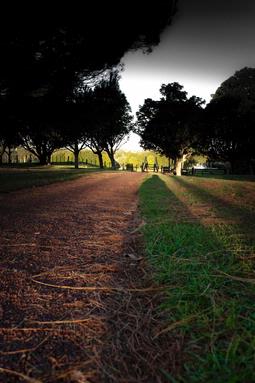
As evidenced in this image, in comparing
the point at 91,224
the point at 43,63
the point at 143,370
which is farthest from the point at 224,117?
the point at 143,370

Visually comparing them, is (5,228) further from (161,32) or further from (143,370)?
(161,32)

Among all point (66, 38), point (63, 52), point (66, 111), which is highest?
point (66, 38)

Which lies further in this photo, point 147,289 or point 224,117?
point 224,117

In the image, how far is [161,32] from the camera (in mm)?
10805

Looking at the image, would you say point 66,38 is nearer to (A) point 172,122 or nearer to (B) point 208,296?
(B) point 208,296

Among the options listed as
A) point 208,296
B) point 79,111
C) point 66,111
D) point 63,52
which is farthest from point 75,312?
point 79,111

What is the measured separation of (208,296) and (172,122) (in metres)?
36.1

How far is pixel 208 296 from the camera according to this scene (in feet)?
5.61

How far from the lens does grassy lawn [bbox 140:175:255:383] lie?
1.14 meters

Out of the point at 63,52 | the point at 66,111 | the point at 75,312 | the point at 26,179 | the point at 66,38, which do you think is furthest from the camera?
the point at 26,179

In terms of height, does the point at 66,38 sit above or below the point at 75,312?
above

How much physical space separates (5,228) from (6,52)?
745 cm

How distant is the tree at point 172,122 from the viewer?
35.2 meters

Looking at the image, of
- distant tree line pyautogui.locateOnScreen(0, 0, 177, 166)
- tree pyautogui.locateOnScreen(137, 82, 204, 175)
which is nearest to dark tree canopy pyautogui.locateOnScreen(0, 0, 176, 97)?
distant tree line pyautogui.locateOnScreen(0, 0, 177, 166)
